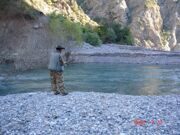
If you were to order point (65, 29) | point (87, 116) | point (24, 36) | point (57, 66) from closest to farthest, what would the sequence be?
point (87, 116) < point (57, 66) < point (24, 36) < point (65, 29)

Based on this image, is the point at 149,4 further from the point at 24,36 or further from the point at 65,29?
the point at 24,36

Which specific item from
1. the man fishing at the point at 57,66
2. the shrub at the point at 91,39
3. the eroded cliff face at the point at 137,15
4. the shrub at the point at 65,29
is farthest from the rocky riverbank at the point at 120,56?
the eroded cliff face at the point at 137,15

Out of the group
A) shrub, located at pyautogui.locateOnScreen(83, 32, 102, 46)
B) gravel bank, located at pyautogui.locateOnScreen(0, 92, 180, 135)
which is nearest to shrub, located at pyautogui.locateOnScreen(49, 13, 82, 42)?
shrub, located at pyautogui.locateOnScreen(83, 32, 102, 46)

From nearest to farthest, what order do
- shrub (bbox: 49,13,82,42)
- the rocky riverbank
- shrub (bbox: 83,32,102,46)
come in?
shrub (bbox: 49,13,82,42)
the rocky riverbank
shrub (bbox: 83,32,102,46)

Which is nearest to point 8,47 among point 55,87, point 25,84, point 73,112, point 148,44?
point 25,84

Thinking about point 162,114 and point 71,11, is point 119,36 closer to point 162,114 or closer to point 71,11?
point 71,11

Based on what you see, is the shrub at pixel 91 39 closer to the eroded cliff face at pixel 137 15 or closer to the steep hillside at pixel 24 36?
the steep hillside at pixel 24 36

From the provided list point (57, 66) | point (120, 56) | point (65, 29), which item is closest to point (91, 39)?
point (120, 56)

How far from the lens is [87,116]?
15.8 metres

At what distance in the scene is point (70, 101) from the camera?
62.1ft

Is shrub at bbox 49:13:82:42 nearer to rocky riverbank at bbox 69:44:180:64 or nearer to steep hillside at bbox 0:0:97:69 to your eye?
steep hillside at bbox 0:0:97:69

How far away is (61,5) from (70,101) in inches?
3688

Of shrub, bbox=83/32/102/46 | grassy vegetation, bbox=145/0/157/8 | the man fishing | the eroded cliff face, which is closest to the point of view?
the man fishing

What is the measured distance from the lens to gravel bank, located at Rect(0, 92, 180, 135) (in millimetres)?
13961
